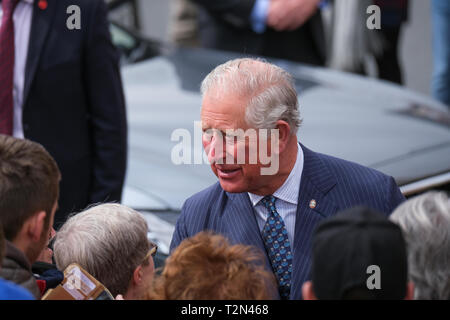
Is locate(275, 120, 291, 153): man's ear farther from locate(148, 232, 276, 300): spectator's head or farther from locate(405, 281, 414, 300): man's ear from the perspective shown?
locate(405, 281, 414, 300): man's ear

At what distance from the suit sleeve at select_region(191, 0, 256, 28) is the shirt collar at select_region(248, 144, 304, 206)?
10.3ft

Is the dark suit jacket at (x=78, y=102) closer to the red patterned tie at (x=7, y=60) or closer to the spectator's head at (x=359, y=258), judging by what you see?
the red patterned tie at (x=7, y=60)

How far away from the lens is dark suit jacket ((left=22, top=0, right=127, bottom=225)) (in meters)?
3.69

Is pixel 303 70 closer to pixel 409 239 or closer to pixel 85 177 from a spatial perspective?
pixel 85 177

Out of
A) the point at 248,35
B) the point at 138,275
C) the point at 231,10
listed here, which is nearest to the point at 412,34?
the point at 248,35

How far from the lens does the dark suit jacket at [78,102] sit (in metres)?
3.69

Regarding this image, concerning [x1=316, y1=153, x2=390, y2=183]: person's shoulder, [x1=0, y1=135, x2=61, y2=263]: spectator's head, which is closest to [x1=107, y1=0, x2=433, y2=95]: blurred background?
[x1=316, y1=153, x2=390, y2=183]: person's shoulder

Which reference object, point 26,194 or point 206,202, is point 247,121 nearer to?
point 206,202

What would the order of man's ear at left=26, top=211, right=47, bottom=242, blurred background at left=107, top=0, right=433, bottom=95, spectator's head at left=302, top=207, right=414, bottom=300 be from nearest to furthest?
spectator's head at left=302, top=207, right=414, bottom=300 < man's ear at left=26, top=211, right=47, bottom=242 < blurred background at left=107, top=0, right=433, bottom=95

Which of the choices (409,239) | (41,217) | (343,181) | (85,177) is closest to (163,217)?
(85,177)

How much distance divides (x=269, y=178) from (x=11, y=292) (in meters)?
1.02

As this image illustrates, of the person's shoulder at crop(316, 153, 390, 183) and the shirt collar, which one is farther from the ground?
the person's shoulder at crop(316, 153, 390, 183)

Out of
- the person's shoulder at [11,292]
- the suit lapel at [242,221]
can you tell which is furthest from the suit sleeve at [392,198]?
the person's shoulder at [11,292]
